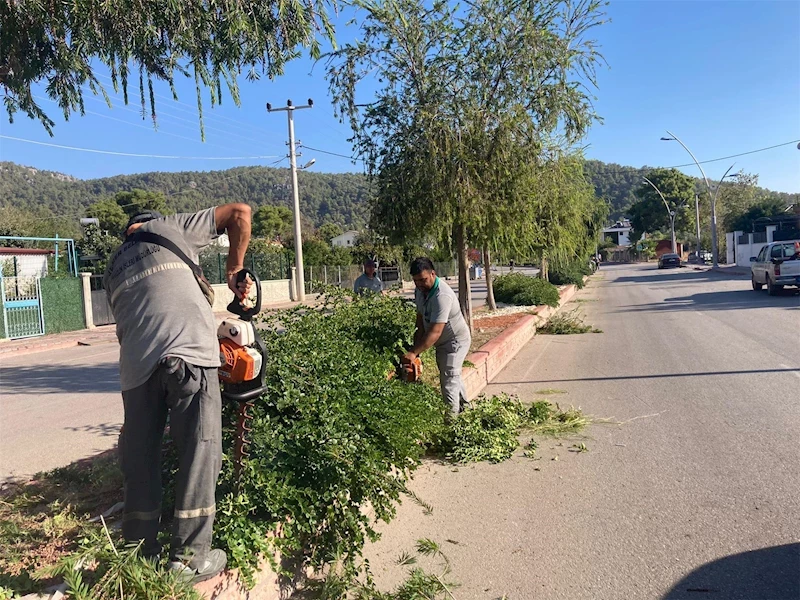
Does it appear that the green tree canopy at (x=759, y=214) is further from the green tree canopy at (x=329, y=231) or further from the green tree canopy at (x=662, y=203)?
the green tree canopy at (x=329, y=231)

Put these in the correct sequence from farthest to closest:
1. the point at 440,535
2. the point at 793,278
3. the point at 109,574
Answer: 1. the point at 793,278
2. the point at 440,535
3. the point at 109,574

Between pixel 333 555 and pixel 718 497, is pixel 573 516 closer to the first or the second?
pixel 718 497

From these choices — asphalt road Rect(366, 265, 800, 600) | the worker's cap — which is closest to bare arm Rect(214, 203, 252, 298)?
the worker's cap

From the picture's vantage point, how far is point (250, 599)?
2930 mm

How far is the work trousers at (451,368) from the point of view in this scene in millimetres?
5828

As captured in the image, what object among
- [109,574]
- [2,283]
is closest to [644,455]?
[109,574]

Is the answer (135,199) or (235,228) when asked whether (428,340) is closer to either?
(235,228)

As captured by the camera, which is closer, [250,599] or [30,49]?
[250,599]

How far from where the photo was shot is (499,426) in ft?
19.3

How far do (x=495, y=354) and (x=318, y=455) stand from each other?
650 cm

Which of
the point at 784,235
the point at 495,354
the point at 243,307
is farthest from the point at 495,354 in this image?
the point at 784,235

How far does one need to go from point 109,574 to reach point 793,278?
2208cm

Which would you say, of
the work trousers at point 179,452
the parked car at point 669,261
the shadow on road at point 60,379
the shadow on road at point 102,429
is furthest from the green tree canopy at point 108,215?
the work trousers at point 179,452

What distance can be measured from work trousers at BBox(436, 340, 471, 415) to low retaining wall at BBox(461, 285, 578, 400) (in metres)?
1.38
